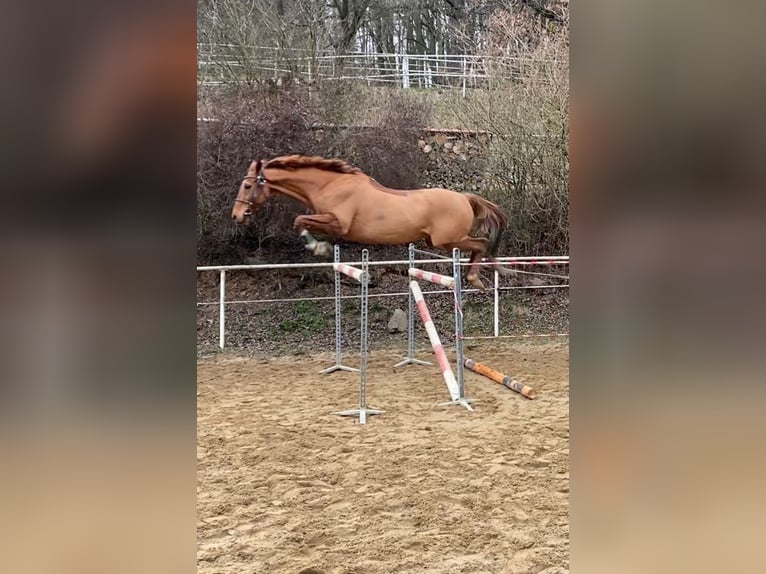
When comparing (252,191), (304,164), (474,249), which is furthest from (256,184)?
(474,249)

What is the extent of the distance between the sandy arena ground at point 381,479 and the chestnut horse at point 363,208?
39.1 inches

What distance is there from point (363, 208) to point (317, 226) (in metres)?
0.33

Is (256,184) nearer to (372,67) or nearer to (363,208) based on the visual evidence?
(363,208)

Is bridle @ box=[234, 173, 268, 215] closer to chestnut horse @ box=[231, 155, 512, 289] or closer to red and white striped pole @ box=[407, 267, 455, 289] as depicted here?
chestnut horse @ box=[231, 155, 512, 289]

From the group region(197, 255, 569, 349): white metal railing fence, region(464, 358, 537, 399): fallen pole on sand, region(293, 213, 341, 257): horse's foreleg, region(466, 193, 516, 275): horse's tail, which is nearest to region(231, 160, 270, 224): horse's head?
region(293, 213, 341, 257): horse's foreleg

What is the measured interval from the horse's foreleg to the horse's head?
27 centimetres

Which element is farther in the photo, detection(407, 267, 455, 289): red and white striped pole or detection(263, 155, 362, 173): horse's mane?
detection(263, 155, 362, 173): horse's mane

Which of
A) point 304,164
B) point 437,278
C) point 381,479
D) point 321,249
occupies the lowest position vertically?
point 381,479

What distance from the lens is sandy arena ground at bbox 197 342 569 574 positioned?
61.6 inches

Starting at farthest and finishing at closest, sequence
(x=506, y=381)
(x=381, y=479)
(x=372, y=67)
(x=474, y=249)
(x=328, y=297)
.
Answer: (x=372, y=67) → (x=328, y=297) → (x=474, y=249) → (x=506, y=381) → (x=381, y=479)

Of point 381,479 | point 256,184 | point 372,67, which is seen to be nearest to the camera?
point 381,479

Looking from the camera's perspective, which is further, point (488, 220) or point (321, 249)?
point (488, 220)

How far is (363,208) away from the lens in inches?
158

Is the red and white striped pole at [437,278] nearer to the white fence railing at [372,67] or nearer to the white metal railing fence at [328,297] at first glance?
the white metal railing fence at [328,297]
